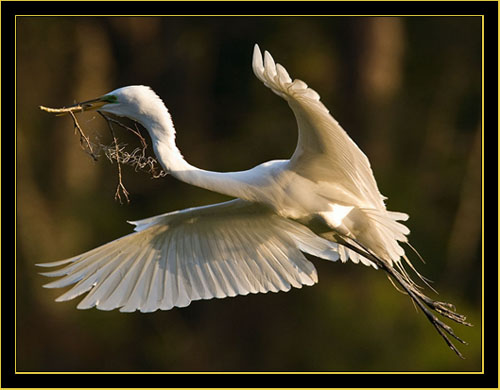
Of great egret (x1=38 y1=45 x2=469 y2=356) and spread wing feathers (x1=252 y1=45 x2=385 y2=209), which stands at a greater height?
spread wing feathers (x1=252 y1=45 x2=385 y2=209)

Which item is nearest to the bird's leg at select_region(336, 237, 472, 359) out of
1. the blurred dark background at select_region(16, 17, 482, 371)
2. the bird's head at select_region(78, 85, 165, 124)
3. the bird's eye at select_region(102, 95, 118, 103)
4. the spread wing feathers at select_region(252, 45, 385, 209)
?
the spread wing feathers at select_region(252, 45, 385, 209)

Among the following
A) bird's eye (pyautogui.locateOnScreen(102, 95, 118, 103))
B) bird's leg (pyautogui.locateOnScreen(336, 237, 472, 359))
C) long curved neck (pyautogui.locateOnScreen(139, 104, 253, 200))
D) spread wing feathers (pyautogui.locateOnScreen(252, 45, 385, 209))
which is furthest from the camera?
bird's leg (pyautogui.locateOnScreen(336, 237, 472, 359))

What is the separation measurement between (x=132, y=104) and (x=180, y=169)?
36cm

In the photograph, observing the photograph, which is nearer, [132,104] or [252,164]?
[132,104]

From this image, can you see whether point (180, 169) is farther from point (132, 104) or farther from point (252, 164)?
point (252, 164)

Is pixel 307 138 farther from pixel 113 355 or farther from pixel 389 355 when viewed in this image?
pixel 113 355

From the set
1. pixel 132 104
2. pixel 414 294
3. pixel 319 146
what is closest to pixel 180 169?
pixel 132 104

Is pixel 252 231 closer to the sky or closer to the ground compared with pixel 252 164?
closer to the ground

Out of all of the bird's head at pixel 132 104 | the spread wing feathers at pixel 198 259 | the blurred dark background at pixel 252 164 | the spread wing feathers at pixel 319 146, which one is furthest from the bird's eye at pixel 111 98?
the blurred dark background at pixel 252 164

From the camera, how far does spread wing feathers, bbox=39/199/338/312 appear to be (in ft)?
15.0

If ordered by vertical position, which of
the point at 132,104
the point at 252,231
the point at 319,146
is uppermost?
the point at 132,104

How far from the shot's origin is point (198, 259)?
4762 mm

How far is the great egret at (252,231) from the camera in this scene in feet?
13.6

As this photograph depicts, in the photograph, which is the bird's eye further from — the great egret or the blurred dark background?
the blurred dark background
